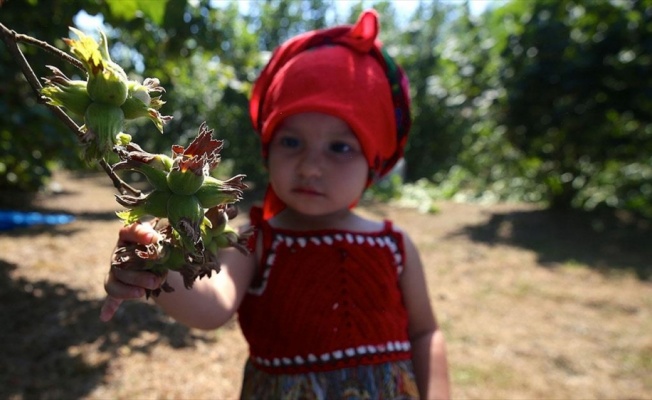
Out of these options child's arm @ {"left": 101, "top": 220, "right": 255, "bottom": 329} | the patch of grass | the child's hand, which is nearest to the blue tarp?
the patch of grass

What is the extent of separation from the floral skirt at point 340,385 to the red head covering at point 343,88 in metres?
0.55

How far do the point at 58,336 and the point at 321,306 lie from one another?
7.46 ft

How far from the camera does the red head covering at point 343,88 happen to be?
147cm

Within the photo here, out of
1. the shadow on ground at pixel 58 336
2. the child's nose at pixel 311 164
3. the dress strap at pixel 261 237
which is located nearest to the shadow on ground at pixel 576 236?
the shadow on ground at pixel 58 336

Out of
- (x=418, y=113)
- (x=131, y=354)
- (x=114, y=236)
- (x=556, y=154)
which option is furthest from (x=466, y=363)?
(x=418, y=113)

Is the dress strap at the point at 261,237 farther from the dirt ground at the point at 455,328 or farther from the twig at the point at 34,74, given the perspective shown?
the dirt ground at the point at 455,328

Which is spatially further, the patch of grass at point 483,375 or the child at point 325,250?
the patch of grass at point 483,375

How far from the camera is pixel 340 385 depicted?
5.01ft

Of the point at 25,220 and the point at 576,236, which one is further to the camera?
the point at 576,236

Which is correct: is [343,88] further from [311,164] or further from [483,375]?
[483,375]

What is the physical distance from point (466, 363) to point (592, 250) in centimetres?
344

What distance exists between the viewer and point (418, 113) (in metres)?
14.1

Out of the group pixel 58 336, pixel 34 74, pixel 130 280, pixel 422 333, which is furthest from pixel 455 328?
pixel 34 74

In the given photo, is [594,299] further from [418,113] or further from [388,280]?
[418,113]
